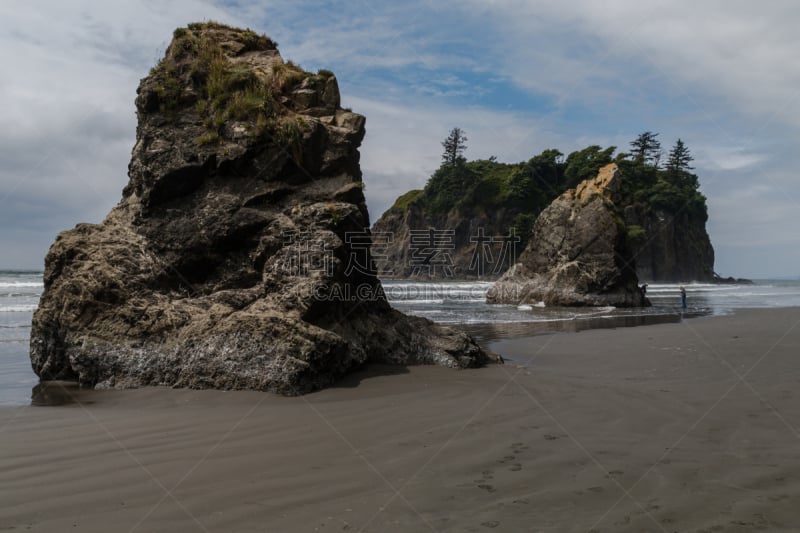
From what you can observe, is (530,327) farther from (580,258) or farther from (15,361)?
(580,258)

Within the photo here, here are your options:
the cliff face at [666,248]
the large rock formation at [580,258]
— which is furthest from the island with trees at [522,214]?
the large rock formation at [580,258]

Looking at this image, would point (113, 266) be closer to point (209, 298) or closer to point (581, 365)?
point (209, 298)

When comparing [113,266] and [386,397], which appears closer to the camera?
[386,397]

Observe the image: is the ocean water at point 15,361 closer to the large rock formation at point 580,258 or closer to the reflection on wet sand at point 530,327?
the reflection on wet sand at point 530,327

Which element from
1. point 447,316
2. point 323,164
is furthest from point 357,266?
point 447,316

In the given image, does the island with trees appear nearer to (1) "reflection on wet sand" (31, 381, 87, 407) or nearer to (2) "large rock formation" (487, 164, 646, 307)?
(2) "large rock formation" (487, 164, 646, 307)

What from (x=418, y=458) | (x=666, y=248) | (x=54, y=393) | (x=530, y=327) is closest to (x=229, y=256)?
(x=54, y=393)

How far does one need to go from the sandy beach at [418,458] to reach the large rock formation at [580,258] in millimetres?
21229

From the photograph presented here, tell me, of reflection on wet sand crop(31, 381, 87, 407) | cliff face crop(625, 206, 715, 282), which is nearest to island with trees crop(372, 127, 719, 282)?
cliff face crop(625, 206, 715, 282)

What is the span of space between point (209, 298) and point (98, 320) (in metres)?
1.42

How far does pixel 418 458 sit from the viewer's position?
4.12m

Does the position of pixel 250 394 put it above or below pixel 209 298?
below

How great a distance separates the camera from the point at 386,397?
6.16 metres

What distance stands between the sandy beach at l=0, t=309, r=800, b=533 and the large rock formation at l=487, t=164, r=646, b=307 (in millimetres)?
21229
